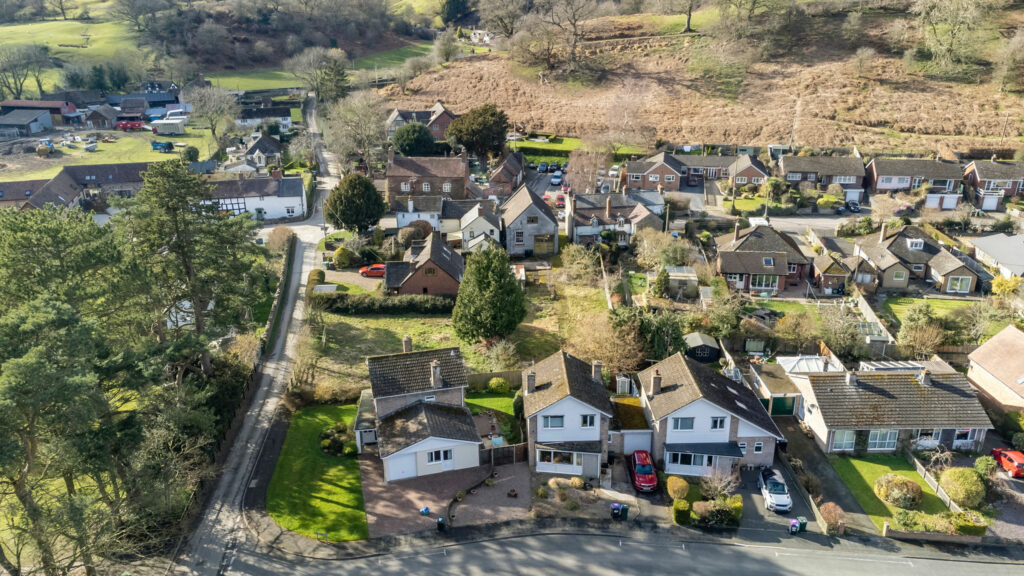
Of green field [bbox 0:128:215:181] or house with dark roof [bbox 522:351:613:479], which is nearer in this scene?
house with dark roof [bbox 522:351:613:479]

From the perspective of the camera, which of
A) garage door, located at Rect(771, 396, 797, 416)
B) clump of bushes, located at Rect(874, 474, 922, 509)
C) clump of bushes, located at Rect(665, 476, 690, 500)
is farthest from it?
garage door, located at Rect(771, 396, 797, 416)

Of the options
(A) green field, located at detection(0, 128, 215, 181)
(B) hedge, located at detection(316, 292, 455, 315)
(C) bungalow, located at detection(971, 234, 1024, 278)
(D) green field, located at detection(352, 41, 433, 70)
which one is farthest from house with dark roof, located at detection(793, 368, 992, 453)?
(D) green field, located at detection(352, 41, 433, 70)

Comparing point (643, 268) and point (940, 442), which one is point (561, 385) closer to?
point (940, 442)

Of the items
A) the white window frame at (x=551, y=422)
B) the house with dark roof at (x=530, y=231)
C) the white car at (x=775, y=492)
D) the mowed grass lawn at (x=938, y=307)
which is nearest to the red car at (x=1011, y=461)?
the white car at (x=775, y=492)

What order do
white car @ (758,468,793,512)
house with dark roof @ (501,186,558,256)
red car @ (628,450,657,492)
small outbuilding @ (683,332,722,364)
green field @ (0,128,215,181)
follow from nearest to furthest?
white car @ (758,468,793,512) → red car @ (628,450,657,492) → small outbuilding @ (683,332,722,364) → house with dark roof @ (501,186,558,256) → green field @ (0,128,215,181)

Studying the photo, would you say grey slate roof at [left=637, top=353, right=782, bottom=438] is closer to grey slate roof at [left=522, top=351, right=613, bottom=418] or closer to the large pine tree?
grey slate roof at [left=522, top=351, right=613, bottom=418]

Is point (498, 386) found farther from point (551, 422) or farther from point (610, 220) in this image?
point (610, 220)
